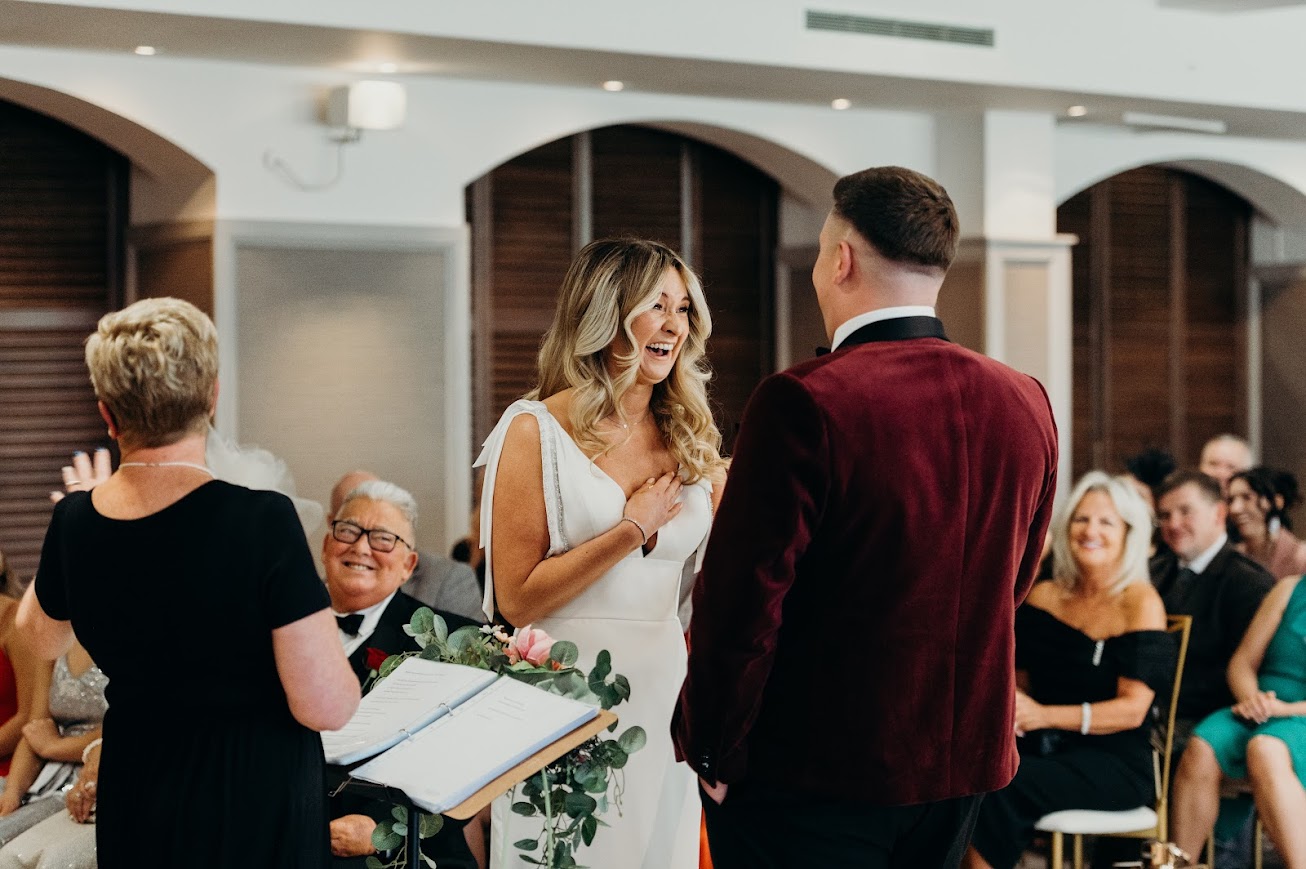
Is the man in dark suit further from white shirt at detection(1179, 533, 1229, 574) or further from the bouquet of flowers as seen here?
white shirt at detection(1179, 533, 1229, 574)

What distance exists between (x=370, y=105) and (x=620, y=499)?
3.76 metres

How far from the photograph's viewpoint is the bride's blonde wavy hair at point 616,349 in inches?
115

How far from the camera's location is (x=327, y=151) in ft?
21.3

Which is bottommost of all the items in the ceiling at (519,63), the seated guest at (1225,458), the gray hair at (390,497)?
the gray hair at (390,497)

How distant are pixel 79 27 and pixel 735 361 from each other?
12.3 ft

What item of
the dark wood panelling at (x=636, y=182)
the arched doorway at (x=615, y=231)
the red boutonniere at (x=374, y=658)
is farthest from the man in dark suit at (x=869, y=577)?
the dark wood panelling at (x=636, y=182)

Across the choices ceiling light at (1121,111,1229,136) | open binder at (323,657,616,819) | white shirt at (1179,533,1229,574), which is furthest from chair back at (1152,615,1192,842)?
ceiling light at (1121,111,1229,136)

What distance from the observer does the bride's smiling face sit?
2.94 metres

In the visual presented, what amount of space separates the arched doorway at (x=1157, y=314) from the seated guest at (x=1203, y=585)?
138 inches

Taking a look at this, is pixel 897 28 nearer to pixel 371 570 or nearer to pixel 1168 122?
pixel 1168 122

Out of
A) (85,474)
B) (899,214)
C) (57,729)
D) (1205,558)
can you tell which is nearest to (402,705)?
(85,474)

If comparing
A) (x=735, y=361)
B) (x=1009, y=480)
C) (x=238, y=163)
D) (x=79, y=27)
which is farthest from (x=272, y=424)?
(x=1009, y=480)

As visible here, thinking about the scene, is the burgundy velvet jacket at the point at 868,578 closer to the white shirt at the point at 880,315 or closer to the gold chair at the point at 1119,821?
the white shirt at the point at 880,315

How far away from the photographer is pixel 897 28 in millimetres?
6672
